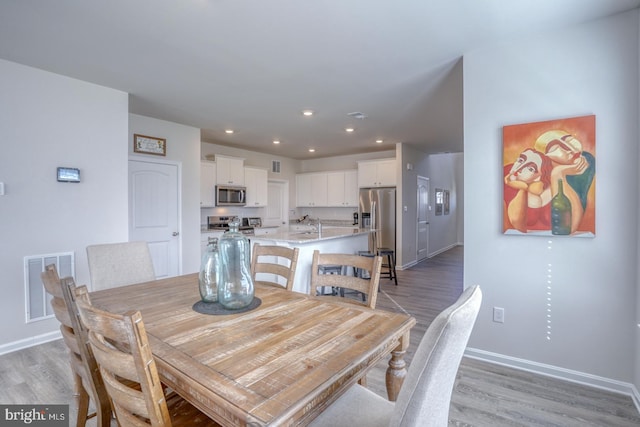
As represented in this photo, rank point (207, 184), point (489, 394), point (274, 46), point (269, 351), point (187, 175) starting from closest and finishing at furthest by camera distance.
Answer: point (269, 351) < point (489, 394) < point (274, 46) < point (187, 175) < point (207, 184)

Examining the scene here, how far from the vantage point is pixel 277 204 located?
297 inches

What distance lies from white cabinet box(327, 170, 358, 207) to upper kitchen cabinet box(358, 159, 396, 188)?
323 mm

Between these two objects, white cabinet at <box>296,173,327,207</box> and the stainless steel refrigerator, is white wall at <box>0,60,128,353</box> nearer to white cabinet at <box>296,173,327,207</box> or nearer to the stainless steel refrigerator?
the stainless steel refrigerator

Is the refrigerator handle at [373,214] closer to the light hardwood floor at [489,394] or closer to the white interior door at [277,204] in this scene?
the white interior door at [277,204]

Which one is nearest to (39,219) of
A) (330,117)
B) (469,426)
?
(330,117)

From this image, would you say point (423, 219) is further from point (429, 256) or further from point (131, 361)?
point (131, 361)

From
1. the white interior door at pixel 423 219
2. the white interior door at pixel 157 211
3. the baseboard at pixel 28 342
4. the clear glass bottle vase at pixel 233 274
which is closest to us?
the clear glass bottle vase at pixel 233 274

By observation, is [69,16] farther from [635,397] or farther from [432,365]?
[635,397]

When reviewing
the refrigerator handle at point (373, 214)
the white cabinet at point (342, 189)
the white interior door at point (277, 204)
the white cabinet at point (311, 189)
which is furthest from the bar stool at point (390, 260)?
the white interior door at point (277, 204)

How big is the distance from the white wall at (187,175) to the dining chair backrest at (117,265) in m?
2.45

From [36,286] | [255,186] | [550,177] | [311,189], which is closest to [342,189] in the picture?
[311,189]

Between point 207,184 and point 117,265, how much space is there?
3.60 m

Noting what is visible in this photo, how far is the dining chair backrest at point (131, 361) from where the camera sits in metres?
0.80

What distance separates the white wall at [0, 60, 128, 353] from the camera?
2.80 m
